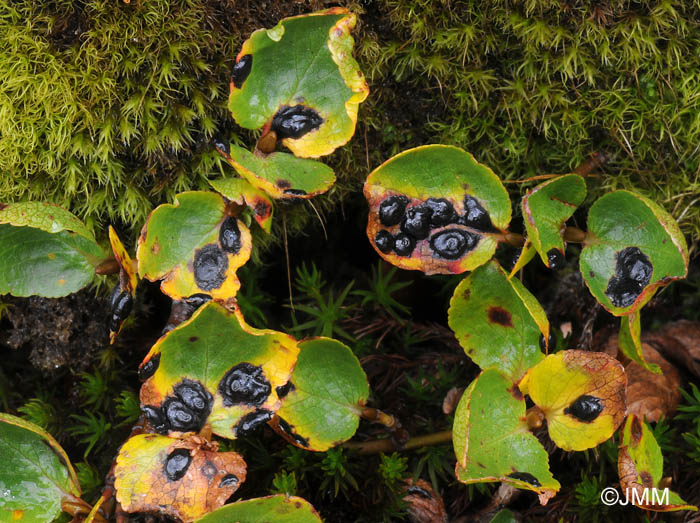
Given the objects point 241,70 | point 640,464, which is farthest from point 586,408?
point 241,70

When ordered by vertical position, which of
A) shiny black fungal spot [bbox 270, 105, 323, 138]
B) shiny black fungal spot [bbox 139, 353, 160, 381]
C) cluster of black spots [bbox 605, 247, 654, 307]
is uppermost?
shiny black fungal spot [bbox 270, 105, 323, 138]

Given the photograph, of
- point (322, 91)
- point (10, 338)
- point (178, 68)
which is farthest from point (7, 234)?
point (322, 91)

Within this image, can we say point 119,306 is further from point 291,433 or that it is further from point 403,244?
point 403,244

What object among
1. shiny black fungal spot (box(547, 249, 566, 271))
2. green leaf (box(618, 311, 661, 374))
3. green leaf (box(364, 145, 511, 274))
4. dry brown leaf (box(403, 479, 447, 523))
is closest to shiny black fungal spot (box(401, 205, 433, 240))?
green leaf (box(364, 145, 511, 274))

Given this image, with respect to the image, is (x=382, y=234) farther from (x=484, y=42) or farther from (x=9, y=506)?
(x=9, y=506)

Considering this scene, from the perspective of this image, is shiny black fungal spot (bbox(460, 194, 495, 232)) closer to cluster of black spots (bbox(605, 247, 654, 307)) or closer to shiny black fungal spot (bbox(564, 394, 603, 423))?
cluster of black spots (bbox(605, 247, 654, 307))

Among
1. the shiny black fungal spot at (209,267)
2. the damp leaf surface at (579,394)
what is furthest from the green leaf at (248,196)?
the damp leaf surface at (579,394)
